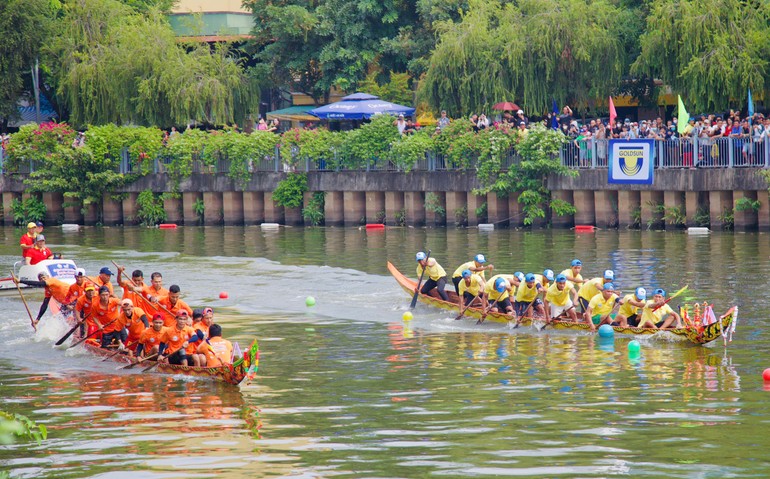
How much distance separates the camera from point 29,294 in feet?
105

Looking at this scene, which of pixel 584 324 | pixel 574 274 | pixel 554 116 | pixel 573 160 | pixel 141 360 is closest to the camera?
pixel 141 360

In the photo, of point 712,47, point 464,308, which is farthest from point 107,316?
point 712,47

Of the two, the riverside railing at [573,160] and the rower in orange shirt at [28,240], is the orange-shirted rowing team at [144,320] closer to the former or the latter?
the rower in orange shirt at [28,240]

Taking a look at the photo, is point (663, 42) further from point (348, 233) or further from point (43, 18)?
point (43, 18)

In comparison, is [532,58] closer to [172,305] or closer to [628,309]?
[628,309]

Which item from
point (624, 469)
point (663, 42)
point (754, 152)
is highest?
point (663, 42)

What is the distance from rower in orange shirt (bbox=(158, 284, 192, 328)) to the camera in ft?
73.5

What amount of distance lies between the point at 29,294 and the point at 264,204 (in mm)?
17572

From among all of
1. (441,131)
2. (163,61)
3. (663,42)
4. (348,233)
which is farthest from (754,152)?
(163,61)

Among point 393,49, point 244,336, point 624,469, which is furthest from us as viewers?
point 393,49

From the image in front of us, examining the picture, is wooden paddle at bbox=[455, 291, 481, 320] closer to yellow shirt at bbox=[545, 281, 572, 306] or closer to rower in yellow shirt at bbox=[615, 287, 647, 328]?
yellow shirt at bbox=[545, 281, 572, 306]

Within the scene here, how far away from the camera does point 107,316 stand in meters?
22.9

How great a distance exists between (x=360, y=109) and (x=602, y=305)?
24.3 metres

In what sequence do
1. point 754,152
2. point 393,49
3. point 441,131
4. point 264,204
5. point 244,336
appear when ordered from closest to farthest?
point 244,336 → point 754,152 → point 441,131 → point 264,204 → point 393,49
